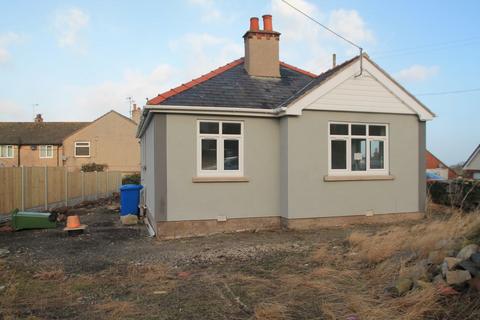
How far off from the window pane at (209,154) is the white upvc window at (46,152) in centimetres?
4315

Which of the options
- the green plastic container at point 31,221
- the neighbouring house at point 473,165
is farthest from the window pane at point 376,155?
the neighbouring house at point 473,165

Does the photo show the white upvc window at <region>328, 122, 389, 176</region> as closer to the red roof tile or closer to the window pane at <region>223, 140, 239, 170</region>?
the window pane at <region>223, 140, 239, 170</region>

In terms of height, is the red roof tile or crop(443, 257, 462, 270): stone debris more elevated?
the red roof tile

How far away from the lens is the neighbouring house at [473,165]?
44206 millimetres

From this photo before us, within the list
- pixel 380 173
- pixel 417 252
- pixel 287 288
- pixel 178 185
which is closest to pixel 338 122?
pixel 380 173

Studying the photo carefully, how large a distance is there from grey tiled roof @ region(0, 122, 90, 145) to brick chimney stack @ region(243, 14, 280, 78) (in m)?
40.4

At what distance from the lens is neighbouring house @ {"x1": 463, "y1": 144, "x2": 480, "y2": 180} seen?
145 feet

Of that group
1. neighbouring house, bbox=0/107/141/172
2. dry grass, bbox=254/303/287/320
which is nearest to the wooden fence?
dry grass, bbox=254/303/287/320

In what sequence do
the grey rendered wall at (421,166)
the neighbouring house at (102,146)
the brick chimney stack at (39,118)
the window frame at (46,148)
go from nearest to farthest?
the grey rendered wall at (421,166), the neighbouring house at (102,146), the window frame at (46,148), the brick chimney stack at (39,118)

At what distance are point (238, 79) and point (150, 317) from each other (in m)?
9.00

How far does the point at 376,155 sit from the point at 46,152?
A: 45139 millimetres

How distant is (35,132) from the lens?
171 ft

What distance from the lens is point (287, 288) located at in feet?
20.4

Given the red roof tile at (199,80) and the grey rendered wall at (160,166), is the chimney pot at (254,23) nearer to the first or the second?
the red roof tile at (199,80)
